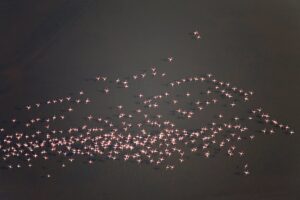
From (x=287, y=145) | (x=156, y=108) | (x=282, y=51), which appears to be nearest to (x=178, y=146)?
(x=156, y=108)

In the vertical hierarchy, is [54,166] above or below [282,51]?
below

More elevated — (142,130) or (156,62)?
(156,62)

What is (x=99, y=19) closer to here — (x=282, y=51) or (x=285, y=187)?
(x=282, y=51)

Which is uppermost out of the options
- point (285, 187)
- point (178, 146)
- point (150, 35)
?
point (150, 35)
